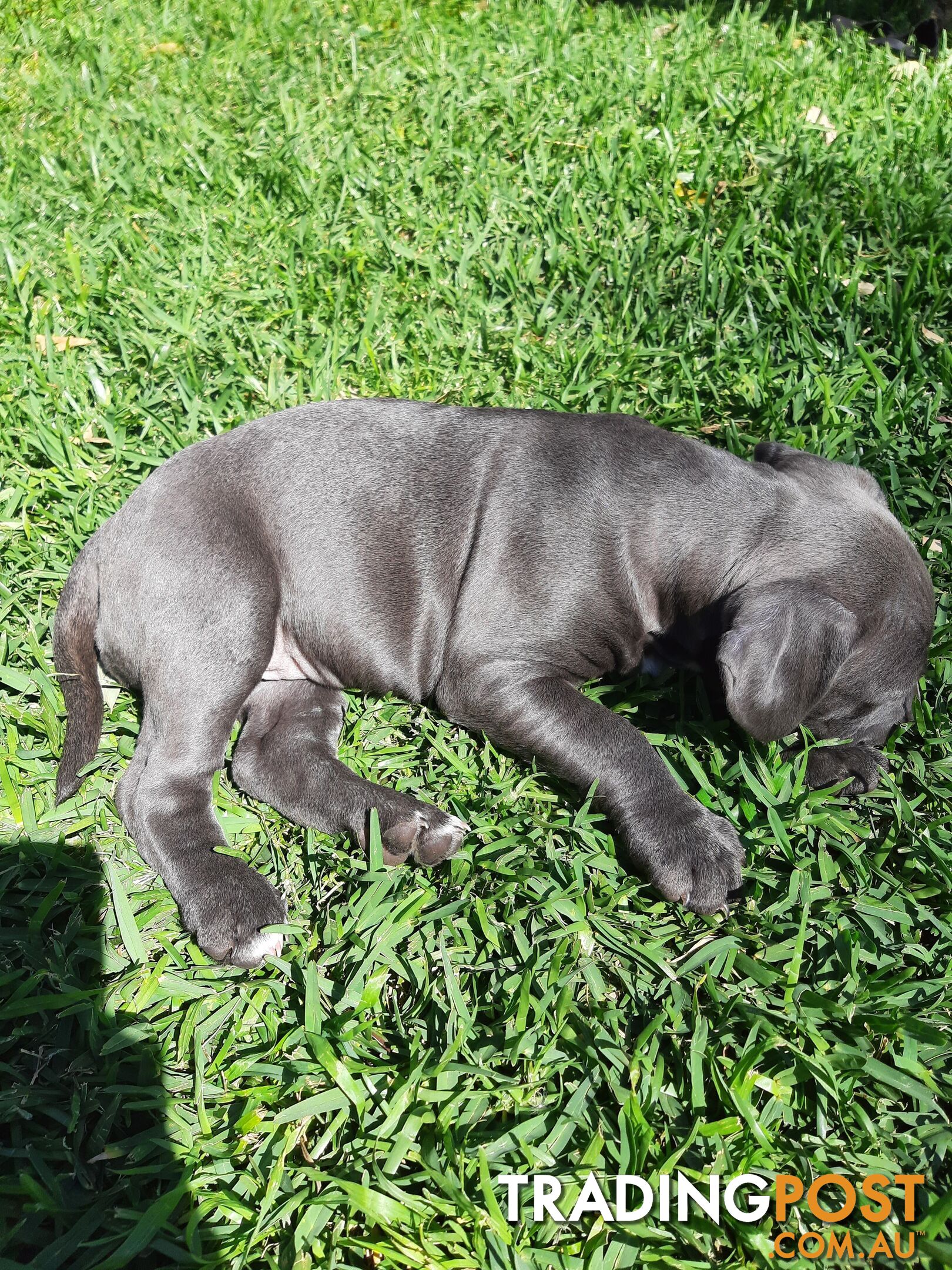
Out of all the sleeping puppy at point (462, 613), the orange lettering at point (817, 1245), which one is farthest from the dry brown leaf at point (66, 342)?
the orange lettering at point (817, 1245)

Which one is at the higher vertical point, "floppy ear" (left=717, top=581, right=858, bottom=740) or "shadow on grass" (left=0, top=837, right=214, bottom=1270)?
"floppy ear" (left=717, top=581, right=858, bottom=740)

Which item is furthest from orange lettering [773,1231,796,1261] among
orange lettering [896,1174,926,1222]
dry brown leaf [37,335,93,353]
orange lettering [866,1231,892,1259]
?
dry brown leaf [37,335,93,353]

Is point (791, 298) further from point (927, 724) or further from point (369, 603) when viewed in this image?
point (369, 603)

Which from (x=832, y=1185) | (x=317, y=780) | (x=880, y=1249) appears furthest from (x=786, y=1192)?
(x=317, y=780)

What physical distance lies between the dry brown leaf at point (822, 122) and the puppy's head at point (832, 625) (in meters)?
3.12

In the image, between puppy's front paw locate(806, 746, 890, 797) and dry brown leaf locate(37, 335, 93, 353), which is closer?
puppy's front paw locate(806, 746, 890, 797)

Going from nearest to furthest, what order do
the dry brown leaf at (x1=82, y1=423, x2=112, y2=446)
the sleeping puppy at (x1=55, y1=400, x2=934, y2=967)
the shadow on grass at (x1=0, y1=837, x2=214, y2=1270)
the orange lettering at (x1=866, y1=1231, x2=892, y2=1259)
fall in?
the orange lettering at (x1=866, y1=1231, x2=892, y2=1259)
the shadow on grass at (x1=0, y1=837, x2=214, y2=1270)
the sleeping puppy at (x1=55, y1=400, x2=934, y2=967)
the dry brown leaf at (x1=82, y1=423, x2=112, y2=446)

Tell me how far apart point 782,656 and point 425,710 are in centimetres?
128

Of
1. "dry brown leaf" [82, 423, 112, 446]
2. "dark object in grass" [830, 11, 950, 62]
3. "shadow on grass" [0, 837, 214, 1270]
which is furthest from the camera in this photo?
"dark object in grass" [830, 11, 950, 62]

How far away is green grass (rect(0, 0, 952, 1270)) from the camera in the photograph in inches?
93.0

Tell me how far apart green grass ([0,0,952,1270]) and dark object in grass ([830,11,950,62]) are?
337mm

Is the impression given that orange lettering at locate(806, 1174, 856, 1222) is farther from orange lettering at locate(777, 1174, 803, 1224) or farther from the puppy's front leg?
the puppy's front leg

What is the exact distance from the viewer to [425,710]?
3578 millimetres

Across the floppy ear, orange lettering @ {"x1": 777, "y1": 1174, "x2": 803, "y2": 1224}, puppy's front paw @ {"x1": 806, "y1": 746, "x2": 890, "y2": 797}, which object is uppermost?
the floppy ear
